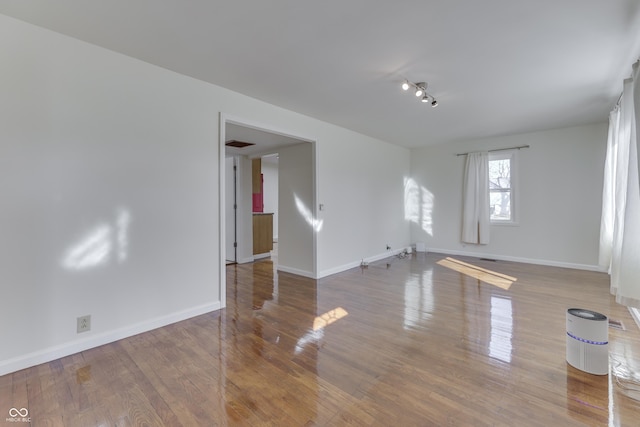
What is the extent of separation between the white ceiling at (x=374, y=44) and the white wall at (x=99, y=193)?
25 cm

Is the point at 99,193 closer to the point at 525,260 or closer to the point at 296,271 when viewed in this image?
the point at 296,271

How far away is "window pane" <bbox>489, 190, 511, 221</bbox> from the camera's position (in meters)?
5.70

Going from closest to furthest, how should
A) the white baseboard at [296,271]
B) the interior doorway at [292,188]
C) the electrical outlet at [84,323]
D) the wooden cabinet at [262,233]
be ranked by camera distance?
the electrical outlet at [84,323]
the interior doorway at [292,188]
the white baseboard at [296,271]
the wooden cabinet at [262,233]

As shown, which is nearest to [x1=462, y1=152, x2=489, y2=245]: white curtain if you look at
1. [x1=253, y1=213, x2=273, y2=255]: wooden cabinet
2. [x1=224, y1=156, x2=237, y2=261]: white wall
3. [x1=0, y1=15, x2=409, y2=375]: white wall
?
[x1=253, y1=213, x2=273, y2=255]: wooden cabinet

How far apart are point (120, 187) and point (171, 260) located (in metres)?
Result: 0.82

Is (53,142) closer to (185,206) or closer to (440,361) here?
(185,206)

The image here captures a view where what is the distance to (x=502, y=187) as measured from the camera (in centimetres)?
573

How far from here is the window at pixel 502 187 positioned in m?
5.61

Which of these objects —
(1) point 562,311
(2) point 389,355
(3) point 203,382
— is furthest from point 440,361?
(1) point 562,311

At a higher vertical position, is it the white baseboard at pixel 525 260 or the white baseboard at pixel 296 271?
the white baseboard at pixel 525 260

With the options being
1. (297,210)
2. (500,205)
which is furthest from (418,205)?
(297,210)

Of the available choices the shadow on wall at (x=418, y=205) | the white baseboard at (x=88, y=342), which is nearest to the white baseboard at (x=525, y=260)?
the shadow on wall at (x=418, y=205)

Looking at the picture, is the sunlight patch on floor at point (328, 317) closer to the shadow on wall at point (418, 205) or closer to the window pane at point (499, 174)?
the shadow on wall at point (418, 205)

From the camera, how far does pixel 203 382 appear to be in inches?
73.4
